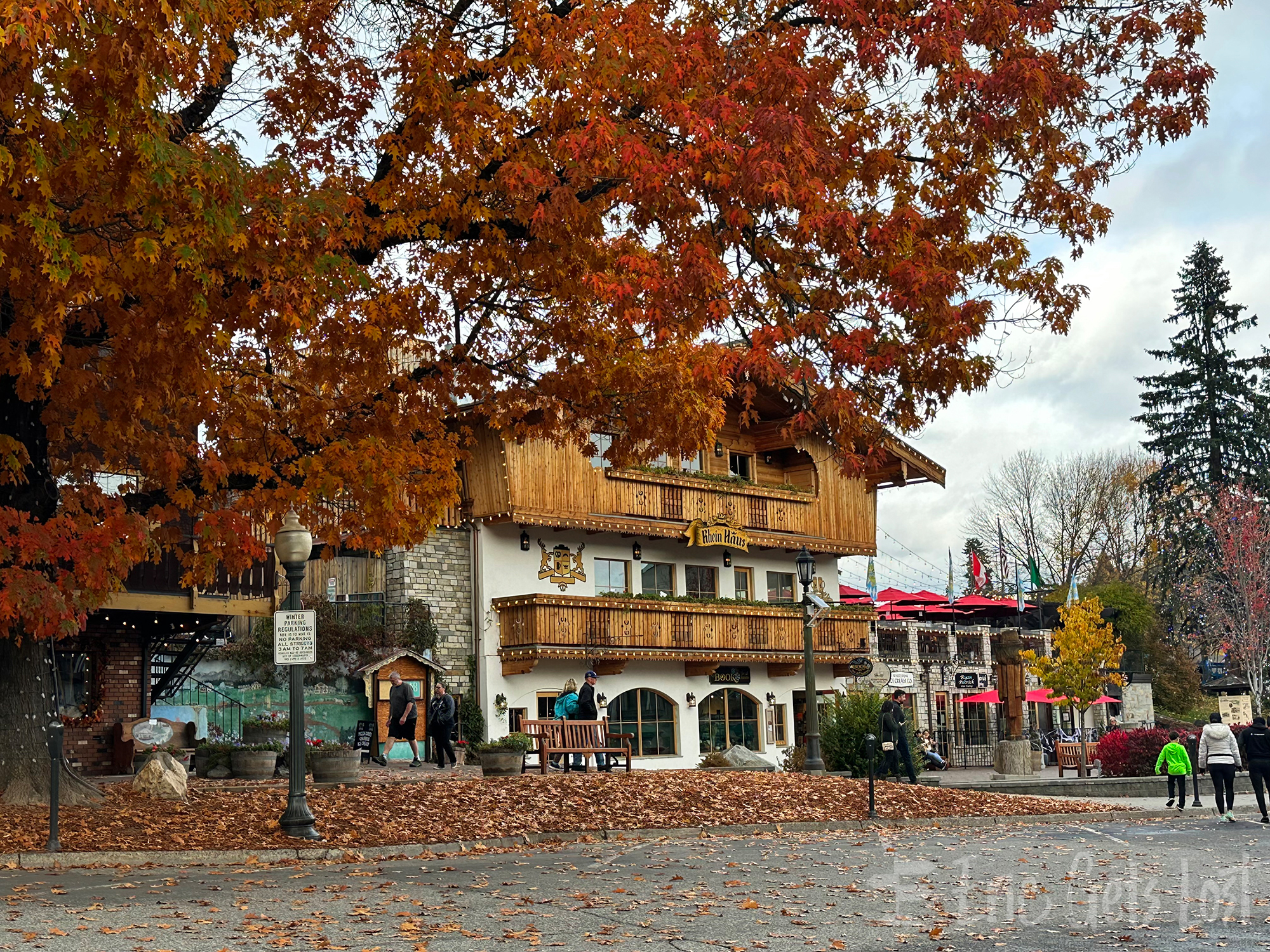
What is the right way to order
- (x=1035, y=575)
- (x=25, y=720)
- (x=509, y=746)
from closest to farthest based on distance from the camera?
(x=25, y=720) < (x=509, y=746) < (x=1035, y=575)

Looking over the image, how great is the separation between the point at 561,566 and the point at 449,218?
69.9ft

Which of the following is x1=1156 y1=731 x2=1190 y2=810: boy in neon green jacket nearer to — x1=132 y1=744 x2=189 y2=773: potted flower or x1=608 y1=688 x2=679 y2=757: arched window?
x1=608 y1=688 x2=679 y2=757: arched window

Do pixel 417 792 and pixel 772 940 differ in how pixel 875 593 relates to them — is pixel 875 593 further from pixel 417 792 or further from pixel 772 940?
pixel 772 940

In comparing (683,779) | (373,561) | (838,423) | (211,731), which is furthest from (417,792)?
(373,561)

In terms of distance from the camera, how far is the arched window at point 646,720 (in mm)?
34656

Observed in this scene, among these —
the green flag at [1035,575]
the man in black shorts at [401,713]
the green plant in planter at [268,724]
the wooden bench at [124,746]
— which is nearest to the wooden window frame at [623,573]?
the man in black shorts at [401,713]

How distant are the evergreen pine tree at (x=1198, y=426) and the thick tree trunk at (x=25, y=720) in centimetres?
4864

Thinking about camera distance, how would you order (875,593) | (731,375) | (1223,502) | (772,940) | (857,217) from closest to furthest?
(772,940)
(857,217)
(731,375)
(875,593)
(1223,502)

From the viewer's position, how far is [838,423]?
12125 millimetres

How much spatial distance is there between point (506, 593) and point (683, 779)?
1355cm

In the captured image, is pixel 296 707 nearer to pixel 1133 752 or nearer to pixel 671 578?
pixel 1133 752

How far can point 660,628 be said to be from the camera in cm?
3444

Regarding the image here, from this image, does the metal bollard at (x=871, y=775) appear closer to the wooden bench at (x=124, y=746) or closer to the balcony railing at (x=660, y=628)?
the wooden bench at (x=124, y=746)

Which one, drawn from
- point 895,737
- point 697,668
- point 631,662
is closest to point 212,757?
point 895,737
